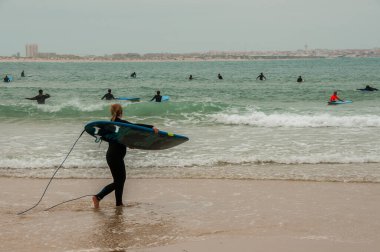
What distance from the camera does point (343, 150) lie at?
12.3 meters

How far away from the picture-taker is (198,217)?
6918 mm

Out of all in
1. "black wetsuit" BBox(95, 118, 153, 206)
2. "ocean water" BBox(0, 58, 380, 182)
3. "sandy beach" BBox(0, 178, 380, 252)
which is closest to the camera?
"sandy beach" BBox(0, 178, 380, 252)

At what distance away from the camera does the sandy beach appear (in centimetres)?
580

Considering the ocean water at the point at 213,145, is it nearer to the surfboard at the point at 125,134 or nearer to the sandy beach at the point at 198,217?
the sandy beach at the point at 198,217

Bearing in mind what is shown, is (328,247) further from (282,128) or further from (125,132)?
(282,128)

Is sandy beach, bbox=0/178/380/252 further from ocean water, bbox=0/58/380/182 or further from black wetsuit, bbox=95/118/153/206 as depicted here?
ocean water, bbox=0/58/380/182

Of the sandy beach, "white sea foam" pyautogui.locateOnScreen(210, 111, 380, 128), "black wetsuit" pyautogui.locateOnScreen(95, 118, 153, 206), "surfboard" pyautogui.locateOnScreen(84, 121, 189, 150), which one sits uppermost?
→ "surfboard" pyautogui.locateOnScreen(84, 121, 189, 150)

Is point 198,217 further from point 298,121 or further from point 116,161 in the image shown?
point 298,121

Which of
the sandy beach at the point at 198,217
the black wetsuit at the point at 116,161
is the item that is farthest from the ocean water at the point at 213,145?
the black wetsuit at the point at 116,161

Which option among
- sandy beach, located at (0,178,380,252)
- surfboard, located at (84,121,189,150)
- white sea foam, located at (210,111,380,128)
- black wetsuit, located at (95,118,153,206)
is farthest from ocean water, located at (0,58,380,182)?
black wetsuit, located at (95,118,153,206)

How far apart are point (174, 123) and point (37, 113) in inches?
282

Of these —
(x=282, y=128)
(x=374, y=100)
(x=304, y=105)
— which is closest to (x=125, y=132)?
(x=282, y=128)

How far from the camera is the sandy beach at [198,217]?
5805 millimetres

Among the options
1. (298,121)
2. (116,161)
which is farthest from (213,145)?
(116,161)
